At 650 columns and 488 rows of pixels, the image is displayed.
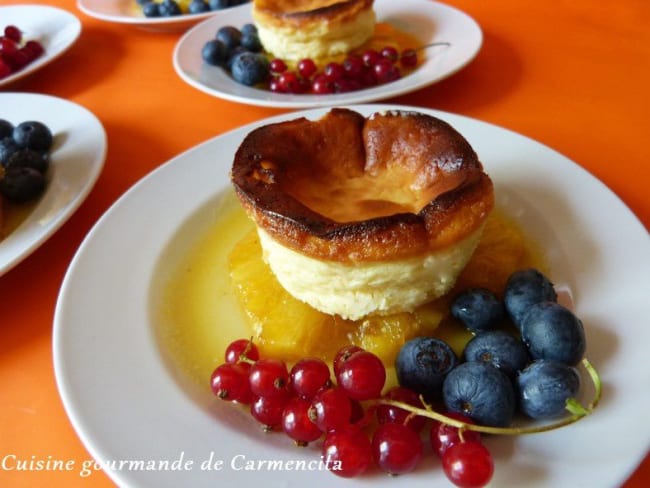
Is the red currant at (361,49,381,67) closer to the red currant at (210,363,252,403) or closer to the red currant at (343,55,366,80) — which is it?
the red currant at (343,55,366,80)

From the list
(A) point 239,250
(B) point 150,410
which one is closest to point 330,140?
(A) point 239,250

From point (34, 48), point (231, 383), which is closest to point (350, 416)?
point (231, 383)

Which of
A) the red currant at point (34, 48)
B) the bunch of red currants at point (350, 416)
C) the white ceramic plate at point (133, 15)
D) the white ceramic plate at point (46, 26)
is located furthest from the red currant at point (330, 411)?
the red currant at point (34, 48)

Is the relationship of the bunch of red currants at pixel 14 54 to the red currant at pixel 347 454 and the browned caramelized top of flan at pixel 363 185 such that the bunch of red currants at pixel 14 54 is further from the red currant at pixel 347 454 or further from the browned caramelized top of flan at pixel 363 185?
the red currant at pixel 347 454

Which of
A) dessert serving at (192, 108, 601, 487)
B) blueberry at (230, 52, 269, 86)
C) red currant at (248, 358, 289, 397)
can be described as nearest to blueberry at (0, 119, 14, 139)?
blueberry at (230, 52, 269, 86)

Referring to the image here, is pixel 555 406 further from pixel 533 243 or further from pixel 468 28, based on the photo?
pixel 468 28
